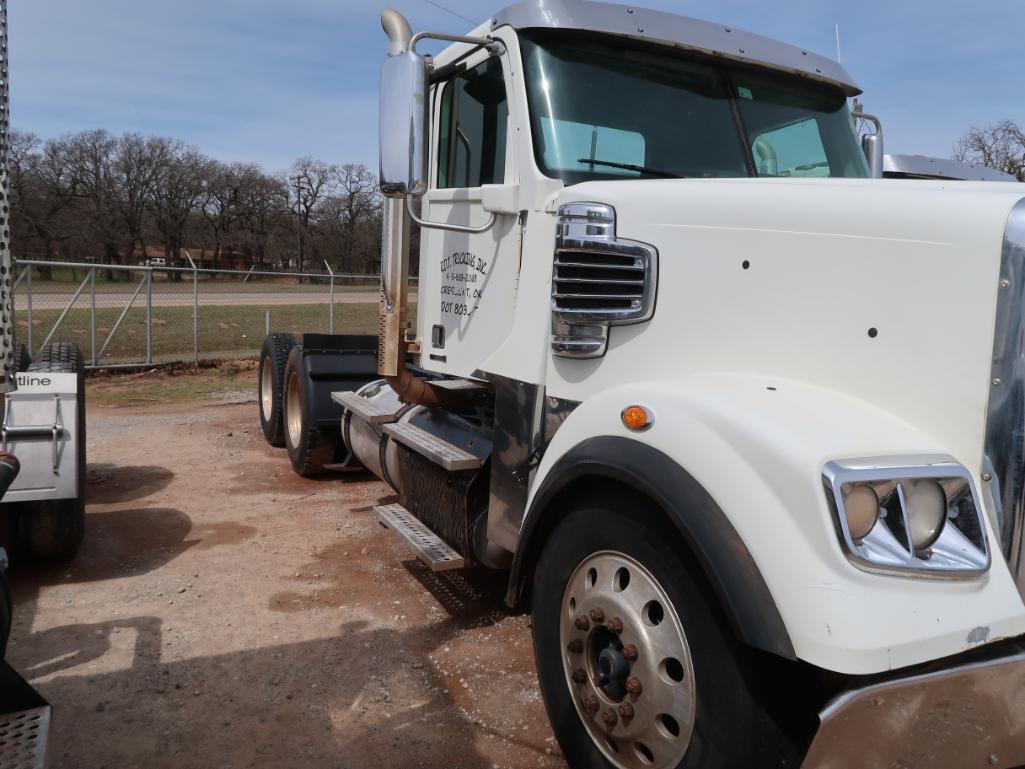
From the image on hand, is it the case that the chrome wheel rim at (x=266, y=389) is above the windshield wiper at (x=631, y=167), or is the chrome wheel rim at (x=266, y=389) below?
below

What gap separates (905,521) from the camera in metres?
1.90

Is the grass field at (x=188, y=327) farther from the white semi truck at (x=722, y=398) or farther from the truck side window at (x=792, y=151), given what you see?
the truck side window at (x=792, y=151)

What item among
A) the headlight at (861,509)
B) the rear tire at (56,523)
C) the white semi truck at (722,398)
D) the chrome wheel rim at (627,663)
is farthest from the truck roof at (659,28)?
the rear tire at (56,523)

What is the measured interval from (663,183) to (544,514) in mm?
1267

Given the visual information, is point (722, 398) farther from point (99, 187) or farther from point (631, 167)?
point (99, 187)

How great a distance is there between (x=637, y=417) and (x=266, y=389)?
6.27m

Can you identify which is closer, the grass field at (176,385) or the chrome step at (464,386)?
the chrome step at (464,386)

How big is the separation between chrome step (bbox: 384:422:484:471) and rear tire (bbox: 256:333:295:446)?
10.6 ft

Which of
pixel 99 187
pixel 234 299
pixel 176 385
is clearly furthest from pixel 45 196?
pixel 176 385

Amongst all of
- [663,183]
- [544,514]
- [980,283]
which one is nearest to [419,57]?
[663,183]

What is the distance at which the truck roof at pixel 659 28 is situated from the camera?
3.38 meters

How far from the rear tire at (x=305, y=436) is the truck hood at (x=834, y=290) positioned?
4116 mm

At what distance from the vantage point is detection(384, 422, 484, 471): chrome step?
371 cm

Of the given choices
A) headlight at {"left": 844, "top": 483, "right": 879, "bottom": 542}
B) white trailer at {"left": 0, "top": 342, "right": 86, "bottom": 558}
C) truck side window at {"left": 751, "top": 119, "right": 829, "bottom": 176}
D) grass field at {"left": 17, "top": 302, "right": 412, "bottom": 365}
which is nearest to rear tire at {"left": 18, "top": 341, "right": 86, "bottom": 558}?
white trailer at {"left": 0, "top": 342, "right": 86, "bottom": 558}
